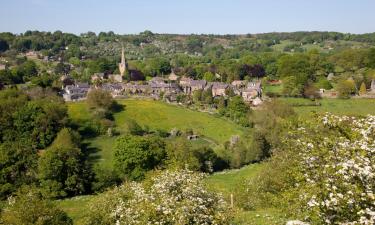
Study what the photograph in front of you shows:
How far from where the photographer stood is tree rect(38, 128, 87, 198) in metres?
46.3

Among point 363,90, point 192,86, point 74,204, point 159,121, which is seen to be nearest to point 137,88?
point 192,86

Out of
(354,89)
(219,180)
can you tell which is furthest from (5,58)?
(219,180)

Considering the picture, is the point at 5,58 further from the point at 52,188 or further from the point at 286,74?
the point at 52,188

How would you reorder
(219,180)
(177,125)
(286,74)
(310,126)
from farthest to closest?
1. (286,74)
2. (177,125)
3. (219,180)
4. (310,126)

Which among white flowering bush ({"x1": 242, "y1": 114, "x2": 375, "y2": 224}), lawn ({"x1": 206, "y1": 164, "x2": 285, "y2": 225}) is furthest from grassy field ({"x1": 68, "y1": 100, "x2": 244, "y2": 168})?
white flowering bush ({"x1": 242, "y1": 114, "x2": 375, "y2": 224})

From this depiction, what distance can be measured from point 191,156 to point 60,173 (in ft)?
47.7

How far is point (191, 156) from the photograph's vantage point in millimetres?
50375

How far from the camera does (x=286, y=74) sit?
11694 cm

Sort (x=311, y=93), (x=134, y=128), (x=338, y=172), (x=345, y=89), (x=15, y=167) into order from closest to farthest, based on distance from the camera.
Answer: (x=338, y=172)
(x=15, y=167)
(x=134, y=128)
(x=345, y=89)
(x=311, y=93)

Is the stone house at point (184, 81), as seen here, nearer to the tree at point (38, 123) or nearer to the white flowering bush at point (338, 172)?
the tree at point (38, 123)

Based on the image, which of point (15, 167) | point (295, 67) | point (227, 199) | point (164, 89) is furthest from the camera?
point (295, 67)

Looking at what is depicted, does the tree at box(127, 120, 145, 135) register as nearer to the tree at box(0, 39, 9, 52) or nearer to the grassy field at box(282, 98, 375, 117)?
the grassy field at box(282, 98, 375, 117)

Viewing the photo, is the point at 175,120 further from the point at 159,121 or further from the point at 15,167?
the point at 15,167

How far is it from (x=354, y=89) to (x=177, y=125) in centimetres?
4710
